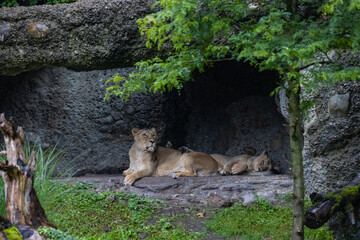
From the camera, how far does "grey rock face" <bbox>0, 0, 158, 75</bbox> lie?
9.32 meters

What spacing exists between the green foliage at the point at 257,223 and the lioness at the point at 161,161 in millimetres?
2155

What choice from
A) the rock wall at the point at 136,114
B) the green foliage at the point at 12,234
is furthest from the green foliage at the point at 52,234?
the rock wall at the point at 136,114

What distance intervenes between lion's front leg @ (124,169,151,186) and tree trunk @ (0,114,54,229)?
155 inches

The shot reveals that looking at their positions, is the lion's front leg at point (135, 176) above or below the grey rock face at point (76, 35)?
below

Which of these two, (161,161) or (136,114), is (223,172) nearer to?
(161,161)

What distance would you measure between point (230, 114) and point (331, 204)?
22.1 ft

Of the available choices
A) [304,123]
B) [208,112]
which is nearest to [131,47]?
[304,123]

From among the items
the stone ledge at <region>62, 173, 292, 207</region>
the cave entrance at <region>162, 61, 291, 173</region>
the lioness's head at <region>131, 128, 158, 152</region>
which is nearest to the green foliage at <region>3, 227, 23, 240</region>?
the stone ledge at <region>62, 173, 292, 207</region>

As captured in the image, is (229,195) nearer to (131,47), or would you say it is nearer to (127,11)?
(131,47)

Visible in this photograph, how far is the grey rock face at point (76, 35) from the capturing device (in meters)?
9.32

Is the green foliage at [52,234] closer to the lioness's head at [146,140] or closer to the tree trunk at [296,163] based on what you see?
the tree trunk at [296,163]

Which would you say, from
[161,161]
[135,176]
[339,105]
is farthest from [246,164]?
[339,105]

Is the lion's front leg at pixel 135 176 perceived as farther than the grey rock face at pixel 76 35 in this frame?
Yes

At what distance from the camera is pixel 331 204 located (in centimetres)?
624
